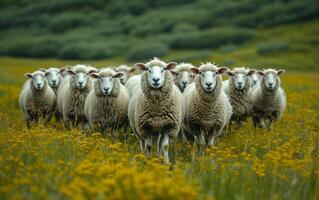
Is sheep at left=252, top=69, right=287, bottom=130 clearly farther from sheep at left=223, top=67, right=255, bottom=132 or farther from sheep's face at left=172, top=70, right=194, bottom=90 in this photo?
sheep's face at left=172, top=70, right=194, bottom=90

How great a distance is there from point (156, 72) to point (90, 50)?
56246 millimetres

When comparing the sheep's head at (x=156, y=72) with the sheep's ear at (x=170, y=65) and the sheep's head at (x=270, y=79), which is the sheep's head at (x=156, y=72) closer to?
the sheep's ear at (x=170, y=65)

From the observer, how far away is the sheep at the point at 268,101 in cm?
1159

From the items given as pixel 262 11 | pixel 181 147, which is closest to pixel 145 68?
pixel 181 147

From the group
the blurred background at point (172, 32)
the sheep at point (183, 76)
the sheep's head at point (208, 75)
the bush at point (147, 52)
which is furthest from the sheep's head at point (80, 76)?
the bush at point (147, 52)

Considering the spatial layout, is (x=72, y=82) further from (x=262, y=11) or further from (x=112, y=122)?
(x=262, y=11)

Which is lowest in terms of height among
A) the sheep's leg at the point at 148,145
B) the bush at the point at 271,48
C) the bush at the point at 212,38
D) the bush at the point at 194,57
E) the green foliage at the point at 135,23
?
the sheep's leg at the point at 148,145

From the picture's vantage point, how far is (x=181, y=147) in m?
8.39

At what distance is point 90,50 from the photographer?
62.8 meters

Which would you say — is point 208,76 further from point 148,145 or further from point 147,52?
point 147,52

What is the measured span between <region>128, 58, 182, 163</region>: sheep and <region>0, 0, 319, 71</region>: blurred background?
3714 centimetres

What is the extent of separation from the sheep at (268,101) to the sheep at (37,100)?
531 centimetres

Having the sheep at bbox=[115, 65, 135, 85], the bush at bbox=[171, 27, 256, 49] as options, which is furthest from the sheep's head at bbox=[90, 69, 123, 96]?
the bush at bbox=[171, 27, 256, 49]

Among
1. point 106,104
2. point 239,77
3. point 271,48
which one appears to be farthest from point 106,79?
point 271,48
